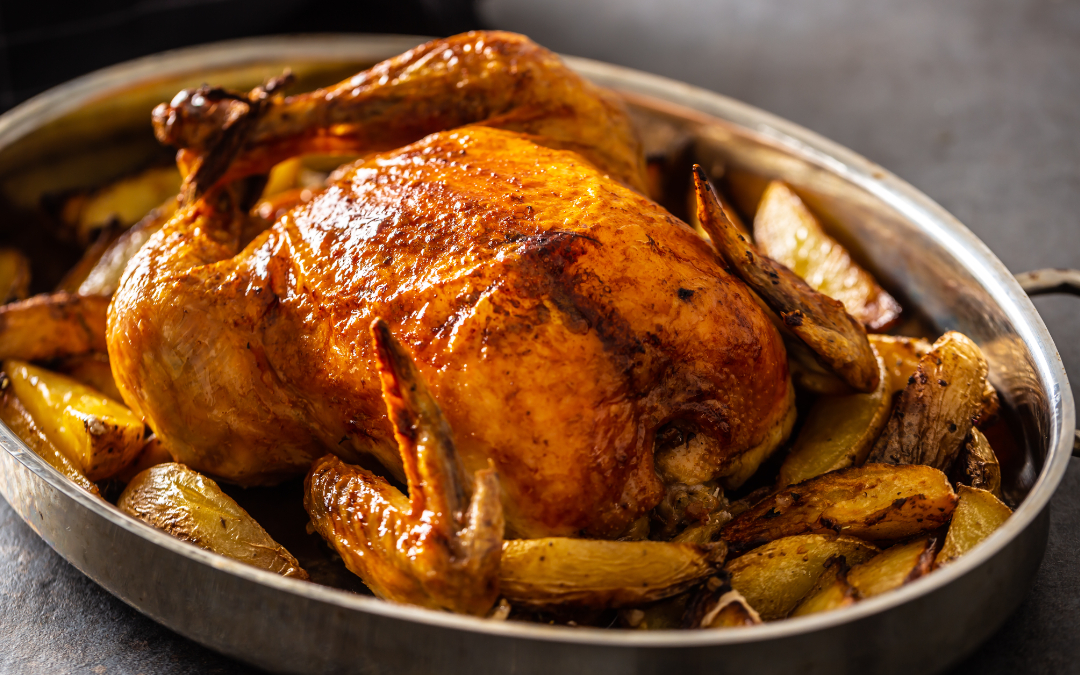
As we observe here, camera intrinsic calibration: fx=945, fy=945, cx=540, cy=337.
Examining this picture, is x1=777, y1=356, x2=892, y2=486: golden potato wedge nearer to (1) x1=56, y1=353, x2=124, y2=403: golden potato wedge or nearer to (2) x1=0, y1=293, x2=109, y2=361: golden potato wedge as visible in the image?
(1) x1=56, y1=353, x2=124, y2=403: golden potato wedge

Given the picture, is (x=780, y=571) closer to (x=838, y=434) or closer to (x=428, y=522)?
(x=838, y=434)

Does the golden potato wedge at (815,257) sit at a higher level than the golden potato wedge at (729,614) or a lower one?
higher

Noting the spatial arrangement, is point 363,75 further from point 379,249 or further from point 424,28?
point 424,28

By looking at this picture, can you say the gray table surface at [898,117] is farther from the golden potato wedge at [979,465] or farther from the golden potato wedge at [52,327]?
the golden potato wedge at [52,327]

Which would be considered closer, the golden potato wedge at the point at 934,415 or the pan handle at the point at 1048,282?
the golden potato wedge at the point at 934,415

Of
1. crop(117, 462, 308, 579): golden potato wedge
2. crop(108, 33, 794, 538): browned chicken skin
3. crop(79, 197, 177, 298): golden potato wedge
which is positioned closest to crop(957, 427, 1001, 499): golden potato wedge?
crop(108, 33, 794, 538): browned chicken skin

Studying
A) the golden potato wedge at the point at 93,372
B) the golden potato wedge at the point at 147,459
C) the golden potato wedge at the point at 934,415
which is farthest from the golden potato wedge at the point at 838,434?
the golden potato wedge at the point at 93,372

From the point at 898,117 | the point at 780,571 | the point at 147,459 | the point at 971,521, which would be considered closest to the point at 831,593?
the point at 780,571

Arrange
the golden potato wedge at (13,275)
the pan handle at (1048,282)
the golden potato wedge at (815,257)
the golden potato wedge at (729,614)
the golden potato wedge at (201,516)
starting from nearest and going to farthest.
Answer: the golden potato wedge at (729,614) < the golden potato wedge at (201,516) < the pan handle at (1048,282) < the golden potato wedge at (815,257) < the golden potato wedge at (13,275)
